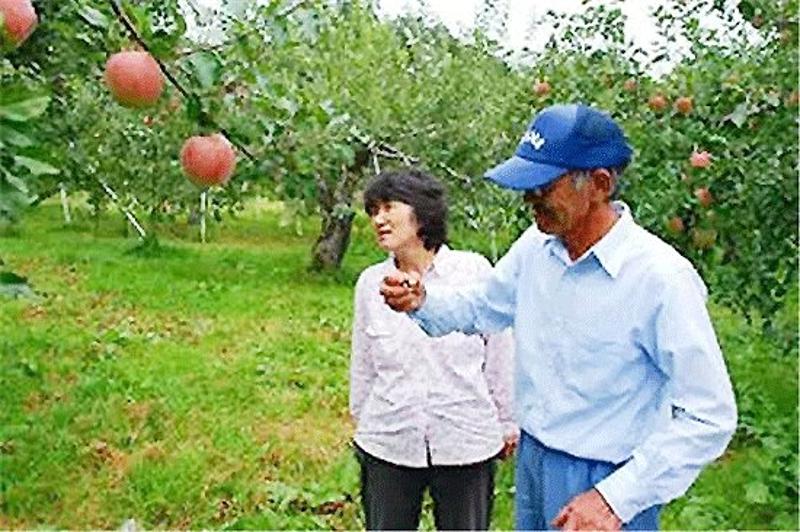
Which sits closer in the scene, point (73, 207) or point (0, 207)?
point (0, 207)

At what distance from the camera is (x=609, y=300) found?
75.7 inches

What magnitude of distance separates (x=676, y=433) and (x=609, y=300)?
0.79 feet

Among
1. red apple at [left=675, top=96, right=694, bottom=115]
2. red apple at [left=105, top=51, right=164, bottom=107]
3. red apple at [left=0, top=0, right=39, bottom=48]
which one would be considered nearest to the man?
red apple at [left=105, top=51, right=164, bottom=107]

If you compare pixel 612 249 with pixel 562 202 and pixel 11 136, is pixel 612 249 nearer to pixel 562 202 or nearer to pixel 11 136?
pixel 562 202

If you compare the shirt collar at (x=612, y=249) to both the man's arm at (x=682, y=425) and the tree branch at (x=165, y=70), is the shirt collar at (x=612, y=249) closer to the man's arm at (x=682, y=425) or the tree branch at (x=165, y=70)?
the man's arm at (x=682, y=425)

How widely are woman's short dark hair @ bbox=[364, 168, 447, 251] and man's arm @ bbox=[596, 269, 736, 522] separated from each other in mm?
999

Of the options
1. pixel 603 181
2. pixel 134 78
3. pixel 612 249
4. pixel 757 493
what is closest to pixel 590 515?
pixel 612 249

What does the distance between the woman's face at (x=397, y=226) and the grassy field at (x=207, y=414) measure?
0.71 m

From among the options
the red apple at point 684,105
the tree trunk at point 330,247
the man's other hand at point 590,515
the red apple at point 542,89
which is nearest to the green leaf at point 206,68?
the man's other hand at point 590,515

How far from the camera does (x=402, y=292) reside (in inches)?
84.9

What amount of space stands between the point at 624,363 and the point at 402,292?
41cm

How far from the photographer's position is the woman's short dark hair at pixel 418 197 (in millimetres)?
2752

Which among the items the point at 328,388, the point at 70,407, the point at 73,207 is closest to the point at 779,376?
the point at 328,388

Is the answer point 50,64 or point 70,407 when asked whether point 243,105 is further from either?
point 70,407
